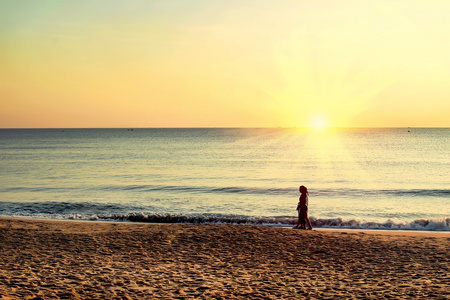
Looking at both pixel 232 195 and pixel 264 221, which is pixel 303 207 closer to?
pixel 264 221

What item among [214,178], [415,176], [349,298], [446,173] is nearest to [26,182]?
[214,178]

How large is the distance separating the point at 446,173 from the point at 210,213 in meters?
33.2

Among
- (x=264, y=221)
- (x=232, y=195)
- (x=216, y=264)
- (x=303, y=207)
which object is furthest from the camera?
(x=232, y=195)

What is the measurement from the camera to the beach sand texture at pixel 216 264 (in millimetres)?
8914

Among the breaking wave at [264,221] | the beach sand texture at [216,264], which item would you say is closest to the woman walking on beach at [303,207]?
the beach sand texture at [216,264]

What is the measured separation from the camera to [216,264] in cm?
1136

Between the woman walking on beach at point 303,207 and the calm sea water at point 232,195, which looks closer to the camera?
the woman walking on beach at point 303,207

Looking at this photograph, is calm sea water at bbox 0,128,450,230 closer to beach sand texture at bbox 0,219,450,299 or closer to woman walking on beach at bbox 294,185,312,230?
woman walking on beach at bbox 294,185,312,230

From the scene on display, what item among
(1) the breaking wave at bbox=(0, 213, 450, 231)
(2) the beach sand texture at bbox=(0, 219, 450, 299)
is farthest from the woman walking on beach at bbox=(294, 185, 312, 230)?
(1) the breaking wave at bbox=(0, 213, 450, 231)

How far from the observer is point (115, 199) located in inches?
1145

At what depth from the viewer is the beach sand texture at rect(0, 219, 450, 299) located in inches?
351

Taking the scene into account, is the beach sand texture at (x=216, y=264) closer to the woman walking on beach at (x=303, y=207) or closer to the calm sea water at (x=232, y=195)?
the woman walking on beach at (x=303, y=207)

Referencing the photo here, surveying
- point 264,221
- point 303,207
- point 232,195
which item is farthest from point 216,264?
point 232,195

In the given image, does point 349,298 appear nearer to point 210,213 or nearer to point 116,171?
point 210,213
